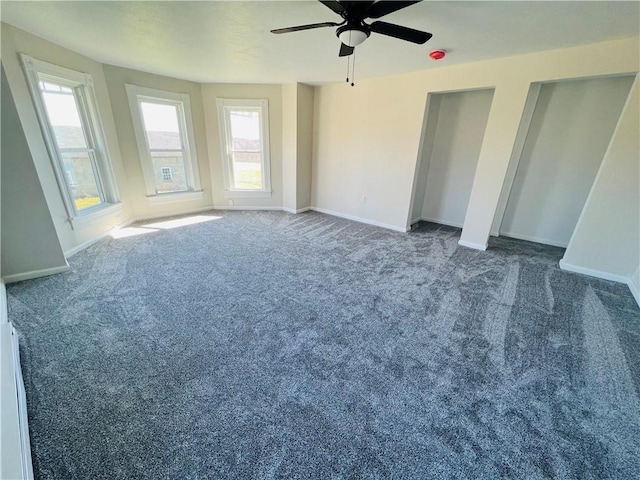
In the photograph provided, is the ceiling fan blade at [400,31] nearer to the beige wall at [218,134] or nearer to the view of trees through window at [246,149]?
the beige wall at [218,134]

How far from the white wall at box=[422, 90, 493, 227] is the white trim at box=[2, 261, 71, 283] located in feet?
17.2

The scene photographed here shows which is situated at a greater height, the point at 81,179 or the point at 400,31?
the point at 400,31

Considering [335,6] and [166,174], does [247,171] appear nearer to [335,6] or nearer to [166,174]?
[166,174]

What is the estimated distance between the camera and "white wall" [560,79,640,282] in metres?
2.58

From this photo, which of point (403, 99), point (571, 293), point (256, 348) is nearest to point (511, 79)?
point (403, 99)

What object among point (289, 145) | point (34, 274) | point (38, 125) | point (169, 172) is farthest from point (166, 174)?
point (34, 274)

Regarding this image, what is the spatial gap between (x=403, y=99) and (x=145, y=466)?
15.1ft

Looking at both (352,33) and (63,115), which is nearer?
(352,33)

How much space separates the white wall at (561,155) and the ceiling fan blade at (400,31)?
2849 millimetres

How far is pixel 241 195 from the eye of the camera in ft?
17.2

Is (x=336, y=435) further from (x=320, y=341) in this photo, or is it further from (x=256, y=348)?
(x=256, y=348)

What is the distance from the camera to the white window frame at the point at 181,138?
4.00 meters

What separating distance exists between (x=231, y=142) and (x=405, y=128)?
10.4 ft

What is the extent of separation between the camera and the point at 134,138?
408cm
